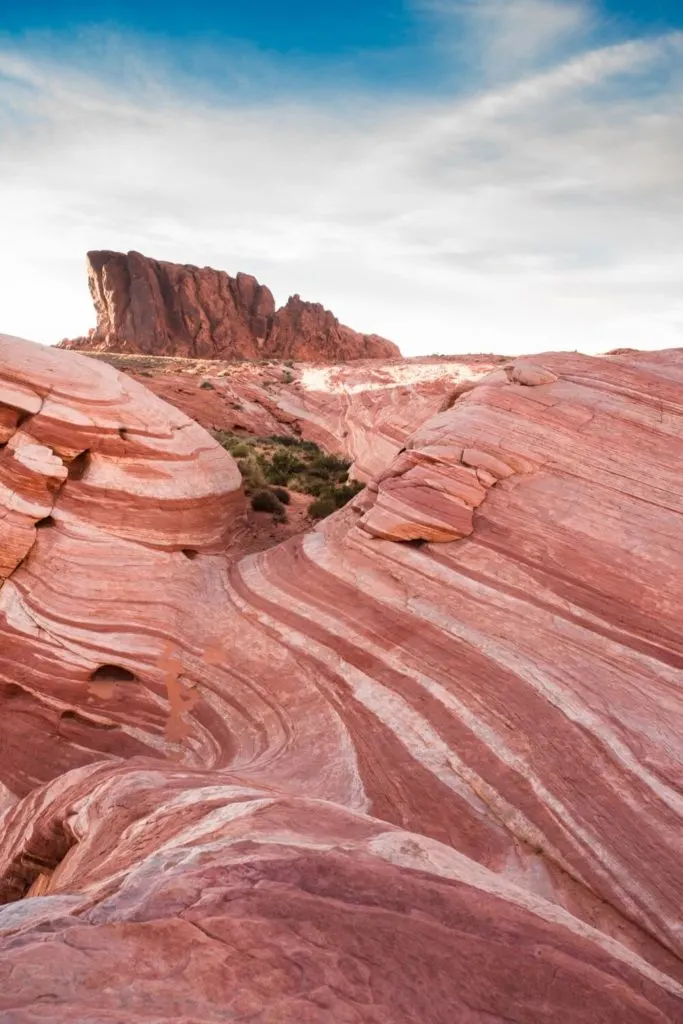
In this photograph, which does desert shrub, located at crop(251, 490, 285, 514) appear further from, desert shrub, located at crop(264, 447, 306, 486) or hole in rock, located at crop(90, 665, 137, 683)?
hole in rock, located at crop(90, 665, 137, 683)

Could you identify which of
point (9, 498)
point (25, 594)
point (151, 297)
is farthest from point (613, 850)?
point (151, 297)

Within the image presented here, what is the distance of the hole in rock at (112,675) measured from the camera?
851 centimetres

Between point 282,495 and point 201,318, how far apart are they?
71.4 m

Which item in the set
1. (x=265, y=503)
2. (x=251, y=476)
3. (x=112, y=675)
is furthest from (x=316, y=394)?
(x=112, y=675)

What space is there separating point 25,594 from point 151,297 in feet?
252

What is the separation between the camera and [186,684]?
8.20 m

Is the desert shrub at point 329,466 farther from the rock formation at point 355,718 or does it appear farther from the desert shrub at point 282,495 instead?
the rock formation at point 355,718

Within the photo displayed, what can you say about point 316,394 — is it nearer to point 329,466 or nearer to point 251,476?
point 329,466

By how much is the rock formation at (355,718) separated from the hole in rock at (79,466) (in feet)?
0.14

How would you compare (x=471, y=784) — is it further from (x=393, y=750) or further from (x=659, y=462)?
(x=659, y=462)

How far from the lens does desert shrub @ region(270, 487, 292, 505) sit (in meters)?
14.8

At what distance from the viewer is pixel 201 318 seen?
79562 millimetres

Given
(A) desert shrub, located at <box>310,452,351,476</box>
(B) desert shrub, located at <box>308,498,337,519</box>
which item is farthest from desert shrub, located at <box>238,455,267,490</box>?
(A) desert shrub, located at <box>310,452,351,476</box>

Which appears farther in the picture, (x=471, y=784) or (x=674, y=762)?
(x=471, y=784)
